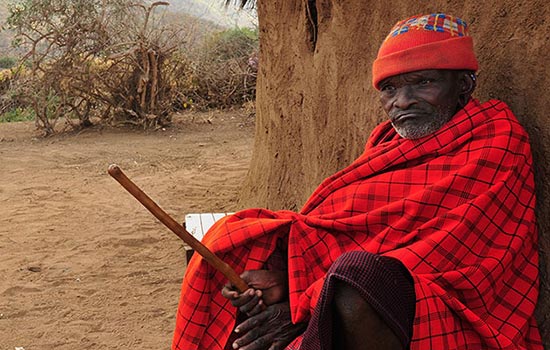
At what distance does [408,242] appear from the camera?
6.93ft

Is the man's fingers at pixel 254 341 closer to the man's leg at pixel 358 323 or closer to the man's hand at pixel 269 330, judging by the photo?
the man's hand at pixel 269 330

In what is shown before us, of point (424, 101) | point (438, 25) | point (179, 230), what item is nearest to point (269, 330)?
point (179, 230)

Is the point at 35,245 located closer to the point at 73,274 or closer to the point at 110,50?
the point at 73,274

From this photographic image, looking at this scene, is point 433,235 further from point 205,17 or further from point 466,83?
point 205,17

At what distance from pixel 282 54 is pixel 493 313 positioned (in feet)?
9.52

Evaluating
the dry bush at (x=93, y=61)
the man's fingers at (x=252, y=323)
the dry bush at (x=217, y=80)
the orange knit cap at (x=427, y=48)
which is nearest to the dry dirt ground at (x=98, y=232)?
the dry bush at (x=93, y=61)

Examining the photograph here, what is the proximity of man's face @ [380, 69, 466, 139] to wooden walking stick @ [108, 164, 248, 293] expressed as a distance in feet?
2.52

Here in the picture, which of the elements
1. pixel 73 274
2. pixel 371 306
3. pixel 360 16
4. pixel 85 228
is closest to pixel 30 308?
pixel 73 274

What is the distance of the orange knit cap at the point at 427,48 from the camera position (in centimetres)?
230

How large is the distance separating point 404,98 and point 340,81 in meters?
1.43

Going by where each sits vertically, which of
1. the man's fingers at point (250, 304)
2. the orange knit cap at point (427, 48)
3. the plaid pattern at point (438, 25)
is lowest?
the man's fingers at point (250, 304)

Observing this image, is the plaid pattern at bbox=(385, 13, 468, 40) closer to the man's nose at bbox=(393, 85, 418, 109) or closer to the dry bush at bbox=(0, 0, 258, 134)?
the man's nose at bbox=(393, 85, 418, 109)

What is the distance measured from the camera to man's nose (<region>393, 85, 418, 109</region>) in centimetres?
235

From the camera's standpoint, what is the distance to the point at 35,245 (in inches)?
207
